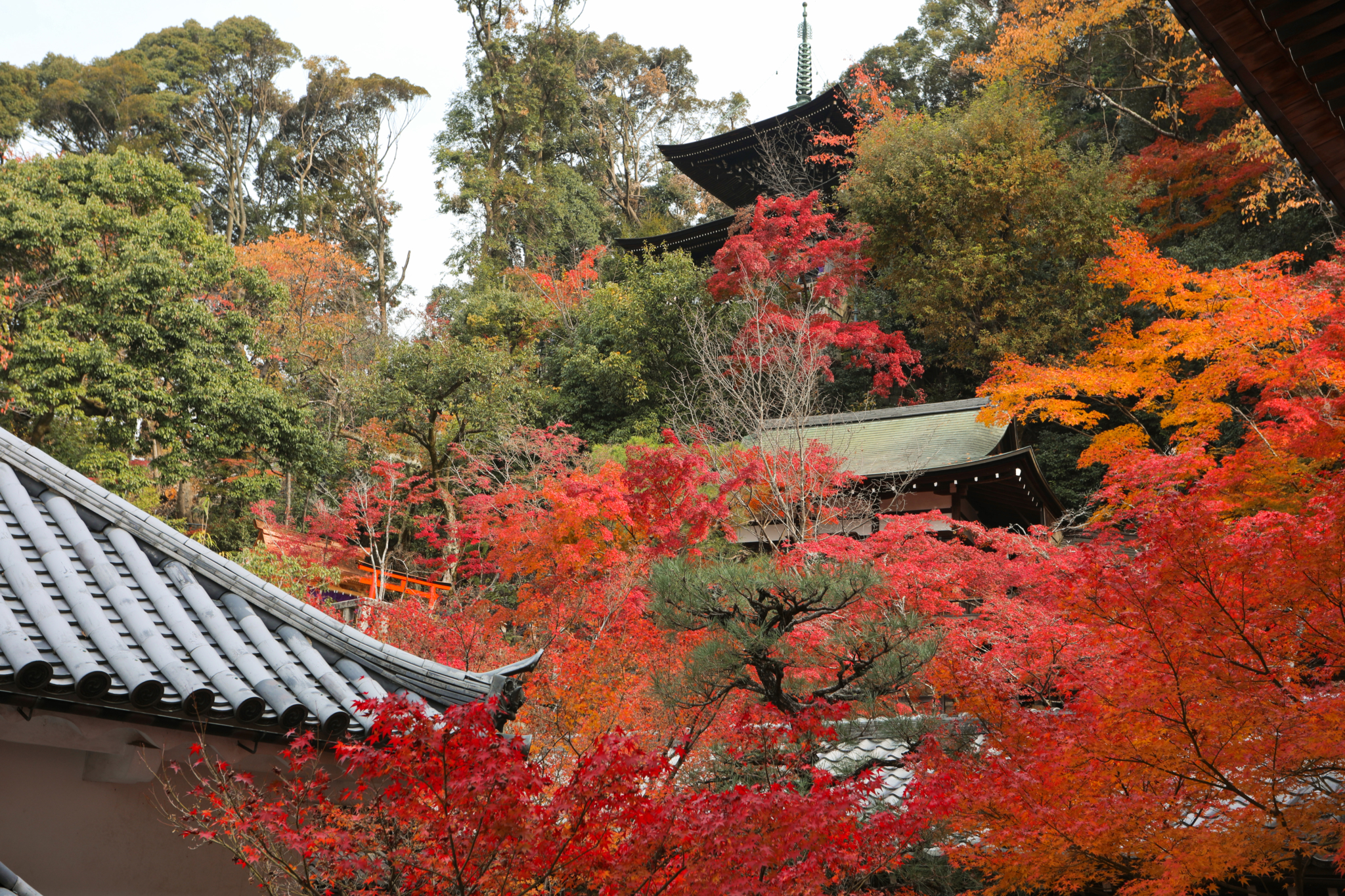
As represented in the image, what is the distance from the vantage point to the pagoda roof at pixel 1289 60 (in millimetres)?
2004

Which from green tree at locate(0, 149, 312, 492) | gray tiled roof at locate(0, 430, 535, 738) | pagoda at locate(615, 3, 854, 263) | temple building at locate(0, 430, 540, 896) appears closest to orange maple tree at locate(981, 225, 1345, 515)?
gray tiled roof at locate(0, 430, 535, 738)

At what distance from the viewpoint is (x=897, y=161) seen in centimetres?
1881

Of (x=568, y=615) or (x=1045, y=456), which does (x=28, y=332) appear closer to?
(x=568, y=615)

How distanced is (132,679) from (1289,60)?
13.9 feet

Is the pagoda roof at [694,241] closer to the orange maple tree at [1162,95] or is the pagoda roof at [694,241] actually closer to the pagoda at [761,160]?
the pagoda at [761,160]

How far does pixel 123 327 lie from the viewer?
14250 millimetres

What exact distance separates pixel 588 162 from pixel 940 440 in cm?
2330

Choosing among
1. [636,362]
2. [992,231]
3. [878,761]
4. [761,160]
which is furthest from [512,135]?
[878,761]

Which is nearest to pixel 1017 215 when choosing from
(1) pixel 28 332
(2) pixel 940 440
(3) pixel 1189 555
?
(2) pixel 940 440

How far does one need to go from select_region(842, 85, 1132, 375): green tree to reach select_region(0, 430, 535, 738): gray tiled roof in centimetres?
1548

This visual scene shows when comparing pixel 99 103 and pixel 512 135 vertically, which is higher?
pixel 99 103

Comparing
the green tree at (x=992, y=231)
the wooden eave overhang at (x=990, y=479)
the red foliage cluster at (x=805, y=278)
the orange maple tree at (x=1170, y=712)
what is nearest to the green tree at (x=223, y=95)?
the red foliage cluster at (x=805, y=278)

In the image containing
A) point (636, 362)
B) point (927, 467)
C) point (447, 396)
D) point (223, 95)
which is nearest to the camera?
point (927, 467)

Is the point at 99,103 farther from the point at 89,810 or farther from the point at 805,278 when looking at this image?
the point at 89,810
